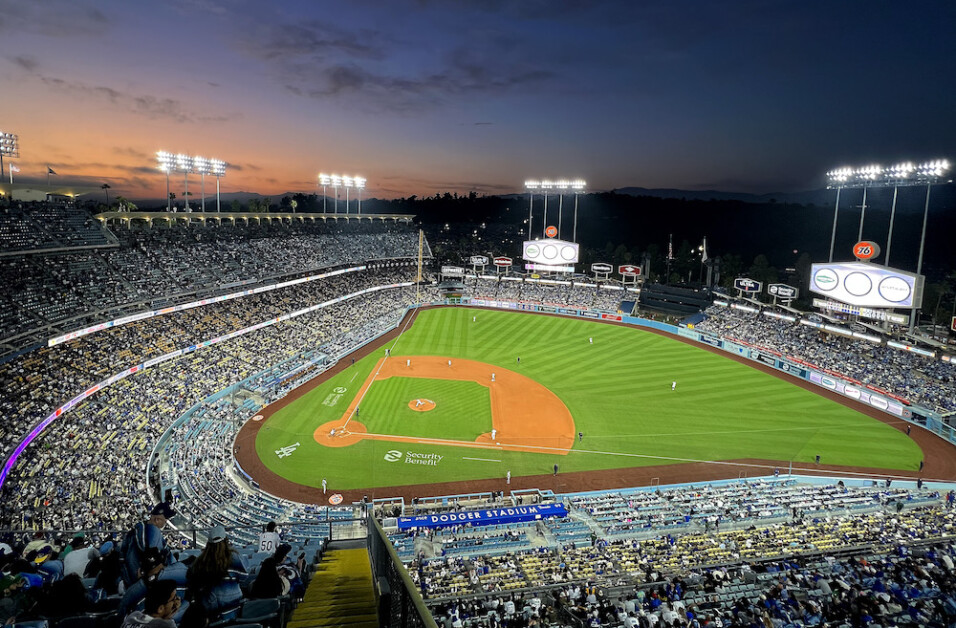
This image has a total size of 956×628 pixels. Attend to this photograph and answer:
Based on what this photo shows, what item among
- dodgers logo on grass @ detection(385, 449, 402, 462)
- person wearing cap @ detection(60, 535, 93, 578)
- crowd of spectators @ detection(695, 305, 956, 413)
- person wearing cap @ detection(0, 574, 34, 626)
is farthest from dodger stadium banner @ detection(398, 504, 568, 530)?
crowd of spectators @ detection(695, 305, 956, 413)

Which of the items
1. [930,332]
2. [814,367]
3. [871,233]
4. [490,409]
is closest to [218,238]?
[490,409]

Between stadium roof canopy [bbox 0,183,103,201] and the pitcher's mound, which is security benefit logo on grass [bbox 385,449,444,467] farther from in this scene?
stadium roof canopy [bbox 0,183,103,201]

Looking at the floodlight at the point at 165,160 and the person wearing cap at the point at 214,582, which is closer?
the person wearing cap at the point at 214,582

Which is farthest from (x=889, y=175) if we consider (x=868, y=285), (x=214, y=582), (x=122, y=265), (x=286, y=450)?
(x=122, y=265)

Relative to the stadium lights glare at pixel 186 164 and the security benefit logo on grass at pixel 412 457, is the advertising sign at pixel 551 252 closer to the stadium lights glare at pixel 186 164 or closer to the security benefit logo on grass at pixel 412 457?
the stadium lights glare at pixel 186 164

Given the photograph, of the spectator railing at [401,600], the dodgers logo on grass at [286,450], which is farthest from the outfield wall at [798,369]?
the spectator railing at [401,600]

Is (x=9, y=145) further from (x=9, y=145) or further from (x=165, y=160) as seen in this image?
(x=165, y=160)
